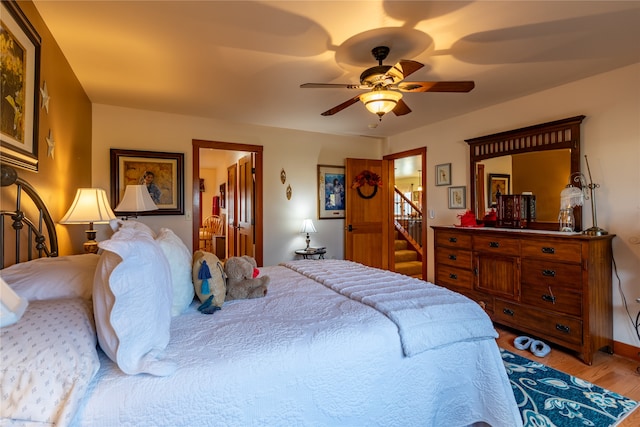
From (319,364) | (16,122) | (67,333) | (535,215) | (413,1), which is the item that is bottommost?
(319,364)

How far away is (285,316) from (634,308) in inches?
121

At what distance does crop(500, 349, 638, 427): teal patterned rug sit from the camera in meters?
A: 1.89

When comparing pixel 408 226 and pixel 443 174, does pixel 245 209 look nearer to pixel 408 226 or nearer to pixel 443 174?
pixel 443 174

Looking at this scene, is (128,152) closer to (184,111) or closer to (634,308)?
(184,111)

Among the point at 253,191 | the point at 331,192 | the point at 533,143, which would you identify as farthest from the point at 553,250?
the point at 253,191

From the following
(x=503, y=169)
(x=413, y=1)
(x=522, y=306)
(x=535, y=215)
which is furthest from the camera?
(x=503, y=169)

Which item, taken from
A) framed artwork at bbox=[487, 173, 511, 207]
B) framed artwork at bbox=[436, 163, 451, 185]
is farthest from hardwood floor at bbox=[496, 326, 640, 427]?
framed artwork at bbox=[436, 163, 451, 185]

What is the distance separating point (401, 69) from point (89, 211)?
7.76 feet

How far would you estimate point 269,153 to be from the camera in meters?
4.54

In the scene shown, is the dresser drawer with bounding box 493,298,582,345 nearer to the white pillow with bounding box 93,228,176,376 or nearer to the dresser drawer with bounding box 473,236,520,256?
the dresser drawer with bounding box 473,236,520,256

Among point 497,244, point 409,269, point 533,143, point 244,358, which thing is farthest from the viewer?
point 409,269

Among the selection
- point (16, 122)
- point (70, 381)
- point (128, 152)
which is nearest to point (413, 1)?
point (16, 122)

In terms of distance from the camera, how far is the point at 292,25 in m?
2.06

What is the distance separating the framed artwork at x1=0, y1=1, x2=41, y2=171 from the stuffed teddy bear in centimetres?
117
